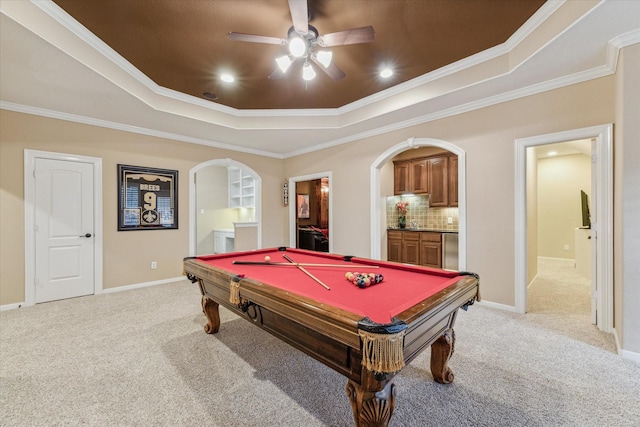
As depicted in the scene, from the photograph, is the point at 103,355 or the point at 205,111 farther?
the point at 205,111

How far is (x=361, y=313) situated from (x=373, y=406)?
16.6 inches

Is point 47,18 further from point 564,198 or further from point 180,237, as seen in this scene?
point 564,198

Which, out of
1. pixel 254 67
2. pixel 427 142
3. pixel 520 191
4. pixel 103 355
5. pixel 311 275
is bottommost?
pixel 103 355

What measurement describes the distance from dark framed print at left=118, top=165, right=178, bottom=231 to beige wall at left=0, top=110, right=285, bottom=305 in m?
0.09

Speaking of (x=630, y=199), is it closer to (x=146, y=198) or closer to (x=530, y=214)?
(x=530, y=214)

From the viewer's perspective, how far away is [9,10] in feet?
6.27

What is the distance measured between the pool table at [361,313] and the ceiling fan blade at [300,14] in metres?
1.89

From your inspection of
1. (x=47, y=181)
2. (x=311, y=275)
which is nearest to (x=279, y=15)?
(x=311, y=275)

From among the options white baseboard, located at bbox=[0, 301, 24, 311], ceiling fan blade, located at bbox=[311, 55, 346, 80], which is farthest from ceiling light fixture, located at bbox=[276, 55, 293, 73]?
white baseboard, located at bbox=[0, 301, 24, 311]

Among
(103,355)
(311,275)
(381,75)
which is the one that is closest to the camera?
(311,275)

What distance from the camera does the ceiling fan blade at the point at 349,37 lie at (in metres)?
2.02

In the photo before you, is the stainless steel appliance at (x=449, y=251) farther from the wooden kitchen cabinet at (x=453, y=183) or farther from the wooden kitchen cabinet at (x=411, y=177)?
the wooden kitchen cabinet at (x=411, y=177)

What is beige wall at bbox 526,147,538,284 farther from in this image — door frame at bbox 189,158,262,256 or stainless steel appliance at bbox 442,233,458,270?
door frame at bbox 189,158,262,256

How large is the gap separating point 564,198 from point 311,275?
7251mm
